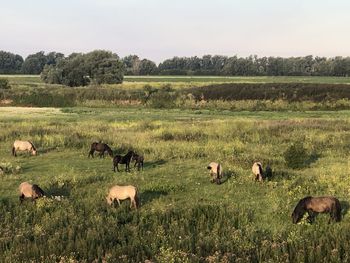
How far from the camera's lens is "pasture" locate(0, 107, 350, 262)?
10406 millimetres

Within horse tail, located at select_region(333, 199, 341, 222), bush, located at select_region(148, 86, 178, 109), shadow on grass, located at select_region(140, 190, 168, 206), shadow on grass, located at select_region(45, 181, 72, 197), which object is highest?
horse tail, located at select_region(333, 199, 341, 222)

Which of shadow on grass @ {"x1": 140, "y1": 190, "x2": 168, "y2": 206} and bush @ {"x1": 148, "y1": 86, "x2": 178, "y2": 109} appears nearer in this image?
shadow on grass @ {"x1": 140, "y1": 190, "x2": 168, "y2": 206}

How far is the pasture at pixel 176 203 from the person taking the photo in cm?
1041

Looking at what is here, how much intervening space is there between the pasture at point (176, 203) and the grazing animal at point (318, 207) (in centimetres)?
26

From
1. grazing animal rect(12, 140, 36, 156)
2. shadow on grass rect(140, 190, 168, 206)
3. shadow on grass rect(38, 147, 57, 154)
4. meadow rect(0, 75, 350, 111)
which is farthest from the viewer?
meadow rect(0, 75, 350, 111)

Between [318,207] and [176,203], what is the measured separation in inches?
172

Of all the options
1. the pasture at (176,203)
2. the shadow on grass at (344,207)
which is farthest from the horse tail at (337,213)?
the shadow on grass at (344,207)

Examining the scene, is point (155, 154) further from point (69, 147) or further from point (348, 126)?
point (348, 126)

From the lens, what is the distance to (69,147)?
25.2 metres

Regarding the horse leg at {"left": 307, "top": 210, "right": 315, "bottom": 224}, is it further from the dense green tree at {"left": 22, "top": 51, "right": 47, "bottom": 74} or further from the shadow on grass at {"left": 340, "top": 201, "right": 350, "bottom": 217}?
the dense green tree at {"left": 22, "top": 51, "right": 47, "bottom": 74}

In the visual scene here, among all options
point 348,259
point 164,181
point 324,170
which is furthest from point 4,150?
point 348,259

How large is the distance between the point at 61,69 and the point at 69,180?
287 feet

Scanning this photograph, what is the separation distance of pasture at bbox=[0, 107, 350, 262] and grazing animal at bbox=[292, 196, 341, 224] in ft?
0.85

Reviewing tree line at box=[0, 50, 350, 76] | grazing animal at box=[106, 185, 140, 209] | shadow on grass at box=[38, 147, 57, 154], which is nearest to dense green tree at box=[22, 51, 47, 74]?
tree line at box=[0, 50, 350, 76]
